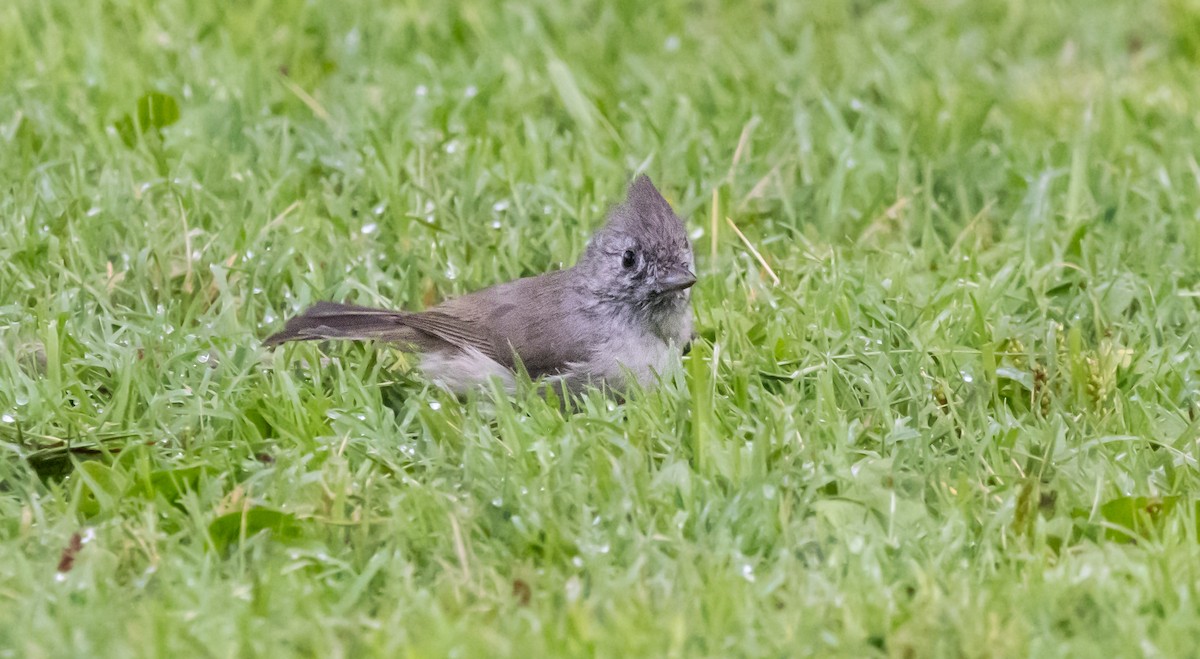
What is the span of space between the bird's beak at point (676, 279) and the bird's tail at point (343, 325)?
0.71 metres

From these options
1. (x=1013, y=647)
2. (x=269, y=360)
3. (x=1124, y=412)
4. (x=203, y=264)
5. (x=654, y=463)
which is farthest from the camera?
(x=203, y=264)

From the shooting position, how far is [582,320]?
4359 millimetres

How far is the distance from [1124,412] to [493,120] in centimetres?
277

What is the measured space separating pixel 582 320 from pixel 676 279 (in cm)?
29

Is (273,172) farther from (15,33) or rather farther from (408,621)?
(408,621)

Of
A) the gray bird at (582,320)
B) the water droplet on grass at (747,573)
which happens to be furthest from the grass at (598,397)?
the gray bird at (582,320)

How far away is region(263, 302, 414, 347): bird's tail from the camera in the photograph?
416 cm

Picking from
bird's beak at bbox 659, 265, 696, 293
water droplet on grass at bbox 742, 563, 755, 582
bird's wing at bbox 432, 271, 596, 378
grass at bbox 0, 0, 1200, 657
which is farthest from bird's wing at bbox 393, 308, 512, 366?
water droplet on grass at bbox 742, 563, 755, 582

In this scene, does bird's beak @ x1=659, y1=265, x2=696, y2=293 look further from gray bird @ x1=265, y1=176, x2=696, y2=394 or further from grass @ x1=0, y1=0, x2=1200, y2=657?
grass @ x1=0, y1=0, x2=1200, y2=657

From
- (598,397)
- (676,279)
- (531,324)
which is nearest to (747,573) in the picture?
(598,397)

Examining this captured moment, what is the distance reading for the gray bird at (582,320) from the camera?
4.27 metres

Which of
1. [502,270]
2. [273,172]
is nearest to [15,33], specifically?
[273,172]

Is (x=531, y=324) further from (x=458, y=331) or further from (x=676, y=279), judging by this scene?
(x=676, y=279)

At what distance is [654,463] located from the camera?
3.65m
